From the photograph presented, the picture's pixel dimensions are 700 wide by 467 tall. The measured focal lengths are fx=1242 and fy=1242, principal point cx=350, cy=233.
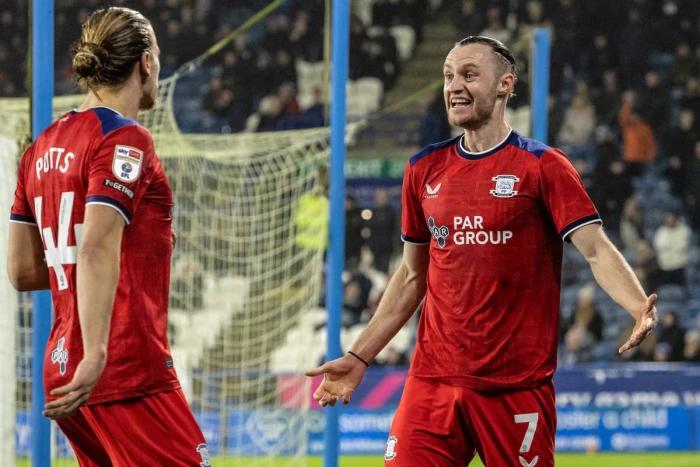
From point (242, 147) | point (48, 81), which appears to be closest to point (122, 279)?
point (48, 81)

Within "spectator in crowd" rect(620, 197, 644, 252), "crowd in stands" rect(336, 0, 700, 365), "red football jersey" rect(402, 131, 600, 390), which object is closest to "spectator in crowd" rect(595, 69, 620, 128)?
"crowd in stands" rect(336, 0, 700, 365)

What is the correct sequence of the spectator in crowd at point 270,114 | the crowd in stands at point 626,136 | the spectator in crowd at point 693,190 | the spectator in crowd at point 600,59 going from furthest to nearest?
the spectator in crowd at point 600,59 → the spectator in crowd at point 270,114 → the spectator in crowd at point 693,190 → the crowd in stands at point 626,136

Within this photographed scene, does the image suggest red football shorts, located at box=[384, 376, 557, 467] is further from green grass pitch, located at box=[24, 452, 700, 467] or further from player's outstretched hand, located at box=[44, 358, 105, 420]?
green grass pitch, located at box=[24, 452, 700, 467]

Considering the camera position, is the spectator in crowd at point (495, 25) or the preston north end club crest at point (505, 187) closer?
the preston north end club crest at point (505, 187)

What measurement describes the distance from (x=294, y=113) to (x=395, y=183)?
7.20ft

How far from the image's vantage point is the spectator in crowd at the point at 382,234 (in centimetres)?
1568

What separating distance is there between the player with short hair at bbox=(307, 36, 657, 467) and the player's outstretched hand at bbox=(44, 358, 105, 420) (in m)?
1.06

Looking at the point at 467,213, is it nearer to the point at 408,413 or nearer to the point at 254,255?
the point at 408,413

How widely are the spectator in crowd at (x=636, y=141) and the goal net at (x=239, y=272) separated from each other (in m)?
8.66

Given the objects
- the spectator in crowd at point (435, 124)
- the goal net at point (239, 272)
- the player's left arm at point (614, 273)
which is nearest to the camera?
the player's left arm at point (614, 273)

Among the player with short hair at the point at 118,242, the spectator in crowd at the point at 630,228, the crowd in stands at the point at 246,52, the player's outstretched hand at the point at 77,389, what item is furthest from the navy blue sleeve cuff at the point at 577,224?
the crowd in stands at the point at 246,52

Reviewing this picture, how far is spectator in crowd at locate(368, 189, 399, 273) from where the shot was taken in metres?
15.7

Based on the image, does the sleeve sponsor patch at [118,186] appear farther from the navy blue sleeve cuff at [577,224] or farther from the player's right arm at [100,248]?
the navy blue sleeve cuff at [577,224]

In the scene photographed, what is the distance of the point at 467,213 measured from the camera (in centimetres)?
451
